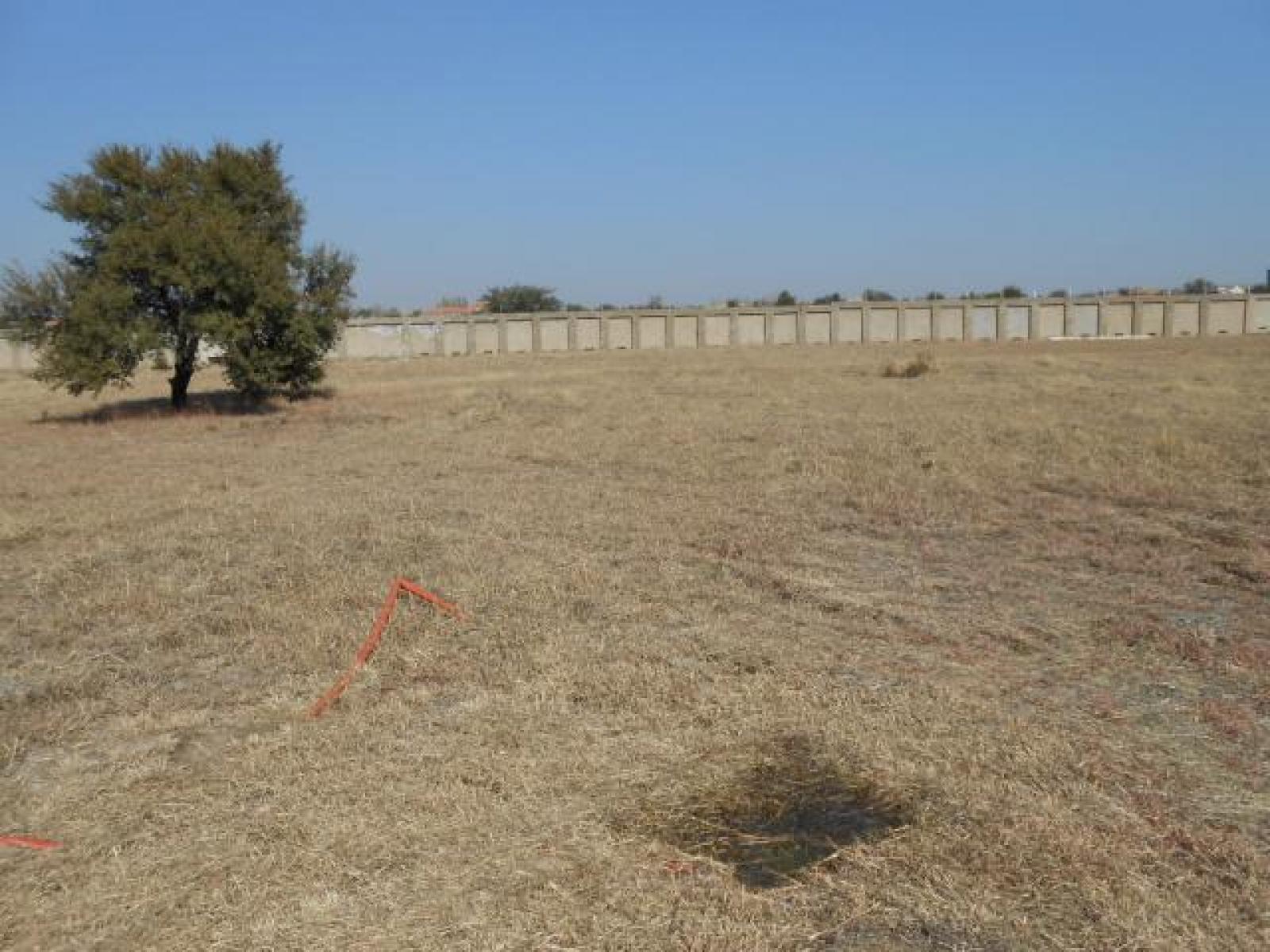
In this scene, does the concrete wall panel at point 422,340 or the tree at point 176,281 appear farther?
the concrete wall panel at point 422,340

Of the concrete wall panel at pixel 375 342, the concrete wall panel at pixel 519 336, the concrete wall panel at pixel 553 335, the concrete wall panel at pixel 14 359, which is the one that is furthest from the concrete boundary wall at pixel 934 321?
the concrete wall panel at pixel 14 359

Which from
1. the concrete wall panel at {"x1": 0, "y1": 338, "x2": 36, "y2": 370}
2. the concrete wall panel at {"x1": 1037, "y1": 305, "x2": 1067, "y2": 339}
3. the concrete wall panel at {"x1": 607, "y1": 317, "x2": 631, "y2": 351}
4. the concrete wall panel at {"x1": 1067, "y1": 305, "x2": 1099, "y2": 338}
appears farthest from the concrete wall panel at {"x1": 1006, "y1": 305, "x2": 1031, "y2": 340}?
the concrete wall panel at {"x1": 0, "y1": 338, "x2": 36, "y2": 370}

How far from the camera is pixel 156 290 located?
70.1 feet

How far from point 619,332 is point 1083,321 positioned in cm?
2485

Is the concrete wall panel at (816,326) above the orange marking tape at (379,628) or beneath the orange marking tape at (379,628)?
above

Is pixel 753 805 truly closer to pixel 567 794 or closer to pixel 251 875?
pixel 567 794

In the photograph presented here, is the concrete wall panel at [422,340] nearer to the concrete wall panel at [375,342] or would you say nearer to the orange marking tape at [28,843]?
the concrete wall panel at [375,342]

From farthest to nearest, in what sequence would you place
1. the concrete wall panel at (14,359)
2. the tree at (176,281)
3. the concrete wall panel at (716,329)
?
the concrete wall panel at (716,329) < the concrete wall panel at (14,359) < the tree at (176,281)

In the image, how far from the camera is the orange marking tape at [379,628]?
5.41m

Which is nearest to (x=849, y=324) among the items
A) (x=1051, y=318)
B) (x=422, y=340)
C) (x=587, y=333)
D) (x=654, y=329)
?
(x=654, y=329)

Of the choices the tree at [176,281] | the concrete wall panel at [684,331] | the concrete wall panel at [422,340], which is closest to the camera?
the tree at [176,281]

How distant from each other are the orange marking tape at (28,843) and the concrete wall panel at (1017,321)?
58.2 meters

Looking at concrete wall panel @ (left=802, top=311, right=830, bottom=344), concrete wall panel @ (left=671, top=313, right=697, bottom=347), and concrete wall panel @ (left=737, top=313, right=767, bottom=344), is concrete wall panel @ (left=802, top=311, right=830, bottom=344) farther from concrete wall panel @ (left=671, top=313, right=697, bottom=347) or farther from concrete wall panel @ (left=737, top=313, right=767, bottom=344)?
concrete wall panel @ (left=671, top=313, right=697, bottom=347)

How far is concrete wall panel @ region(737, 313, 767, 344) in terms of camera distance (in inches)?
2260
